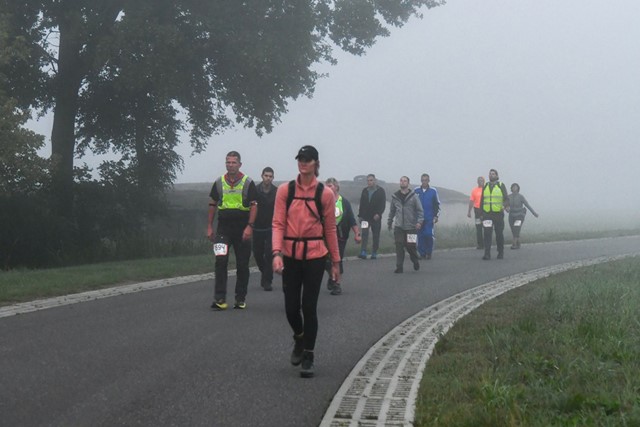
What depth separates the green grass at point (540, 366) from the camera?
21.7ft

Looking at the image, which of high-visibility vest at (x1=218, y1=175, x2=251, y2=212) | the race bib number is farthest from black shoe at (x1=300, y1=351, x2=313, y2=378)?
high-visibility vest at (x1=218, y1=175, x2=251, y2=212)

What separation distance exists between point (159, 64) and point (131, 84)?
109 cm

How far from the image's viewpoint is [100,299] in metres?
14.2

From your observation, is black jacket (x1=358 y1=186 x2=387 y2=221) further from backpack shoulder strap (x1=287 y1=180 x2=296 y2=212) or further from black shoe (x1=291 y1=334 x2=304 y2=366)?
backpack shoulder strap (x1=287 y1=180 x2=296 y2=212)

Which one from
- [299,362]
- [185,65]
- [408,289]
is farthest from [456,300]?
[185,65]

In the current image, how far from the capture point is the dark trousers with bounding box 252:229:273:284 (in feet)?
52.2

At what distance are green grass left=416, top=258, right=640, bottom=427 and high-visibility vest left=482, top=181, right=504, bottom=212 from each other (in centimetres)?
1101

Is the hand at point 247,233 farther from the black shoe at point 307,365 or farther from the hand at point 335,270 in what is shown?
the black shoe at point 307,365

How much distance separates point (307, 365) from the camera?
27.9 feet

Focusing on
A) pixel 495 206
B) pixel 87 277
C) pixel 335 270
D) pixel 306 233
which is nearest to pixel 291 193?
pixel 306 233

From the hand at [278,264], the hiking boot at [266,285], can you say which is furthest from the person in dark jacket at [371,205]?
the hand at [278,264]

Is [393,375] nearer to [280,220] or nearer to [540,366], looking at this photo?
[540,366]

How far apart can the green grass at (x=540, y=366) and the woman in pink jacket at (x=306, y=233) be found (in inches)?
43.8

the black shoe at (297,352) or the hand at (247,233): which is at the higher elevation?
the hand at (247,233)
